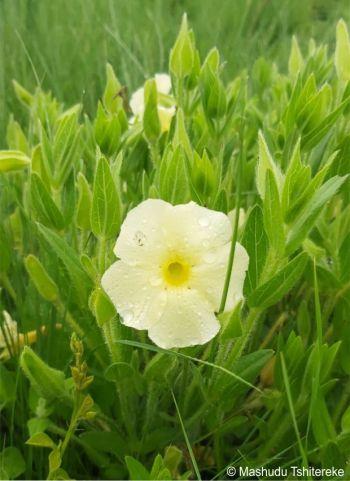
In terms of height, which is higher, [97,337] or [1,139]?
[1,139]

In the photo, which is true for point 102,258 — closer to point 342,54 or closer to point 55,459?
point 55,459

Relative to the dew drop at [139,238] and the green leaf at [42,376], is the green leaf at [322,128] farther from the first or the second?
the green leaf at [42,376]

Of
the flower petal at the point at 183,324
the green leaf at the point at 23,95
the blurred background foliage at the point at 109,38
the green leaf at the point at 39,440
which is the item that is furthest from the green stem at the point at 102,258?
the blurred background foliage at the point at 109,38

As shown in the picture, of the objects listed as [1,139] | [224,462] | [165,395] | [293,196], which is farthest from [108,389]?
[1,139]

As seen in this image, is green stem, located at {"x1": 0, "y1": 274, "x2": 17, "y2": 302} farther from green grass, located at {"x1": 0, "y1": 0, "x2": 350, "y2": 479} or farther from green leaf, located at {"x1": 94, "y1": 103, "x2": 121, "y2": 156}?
green leaf, located at {"x1": 94, "y1": 103, "x2": 121, "y2": 156}

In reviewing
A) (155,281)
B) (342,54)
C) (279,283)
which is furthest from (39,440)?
(342,54)

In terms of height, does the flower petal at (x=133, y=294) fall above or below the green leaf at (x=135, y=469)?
above

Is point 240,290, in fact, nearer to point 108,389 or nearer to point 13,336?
point 108,389
